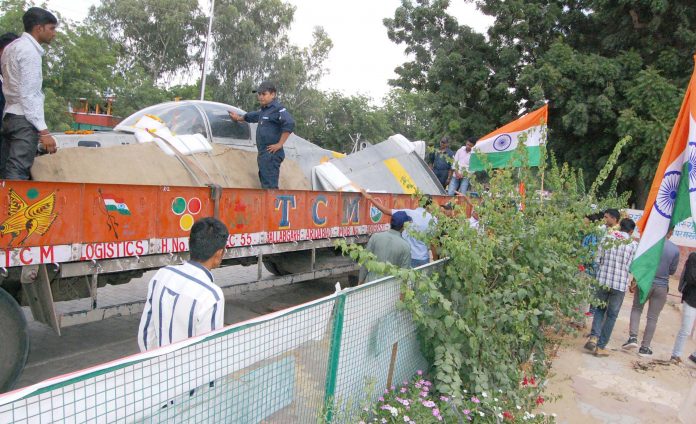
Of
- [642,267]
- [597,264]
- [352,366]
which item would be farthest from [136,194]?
[597,264]

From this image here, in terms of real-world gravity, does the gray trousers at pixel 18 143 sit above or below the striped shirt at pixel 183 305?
above

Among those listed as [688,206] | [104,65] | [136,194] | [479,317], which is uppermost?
[104,65]

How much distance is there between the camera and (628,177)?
49.5ft

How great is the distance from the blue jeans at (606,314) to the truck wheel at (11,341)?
6.14 m

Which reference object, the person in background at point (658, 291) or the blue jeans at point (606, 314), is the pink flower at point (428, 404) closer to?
the blue jeans at point (606, 314)

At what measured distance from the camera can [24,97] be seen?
13.0 ft

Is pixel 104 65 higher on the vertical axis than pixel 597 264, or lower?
higher

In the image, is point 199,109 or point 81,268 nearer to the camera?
point 81,268

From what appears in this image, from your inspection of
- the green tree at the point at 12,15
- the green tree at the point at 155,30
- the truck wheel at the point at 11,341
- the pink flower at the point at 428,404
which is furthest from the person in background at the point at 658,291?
the green tree at the point at 155,30

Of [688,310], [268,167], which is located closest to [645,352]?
[688,310]

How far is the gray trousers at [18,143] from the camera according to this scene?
4.04 meters

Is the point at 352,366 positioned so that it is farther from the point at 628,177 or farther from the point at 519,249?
the point at 628,177

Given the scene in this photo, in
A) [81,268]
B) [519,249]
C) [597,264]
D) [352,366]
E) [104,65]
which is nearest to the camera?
[352,366]

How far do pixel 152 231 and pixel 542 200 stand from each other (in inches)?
148
